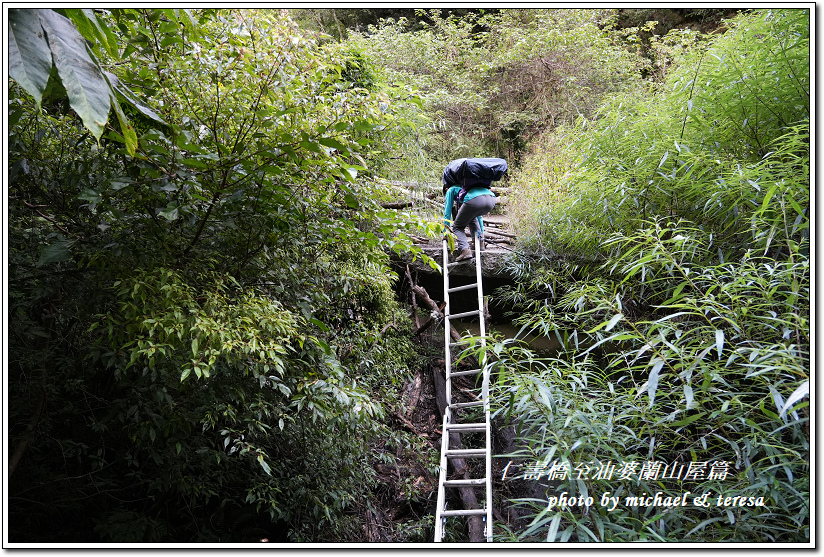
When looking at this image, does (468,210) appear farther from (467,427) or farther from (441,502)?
(441,502)

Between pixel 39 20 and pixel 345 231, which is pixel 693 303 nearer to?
pixel 345 231

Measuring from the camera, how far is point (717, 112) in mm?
2135

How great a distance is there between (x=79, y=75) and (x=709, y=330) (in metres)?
1.83

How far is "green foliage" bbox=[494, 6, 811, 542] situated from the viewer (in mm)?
1269

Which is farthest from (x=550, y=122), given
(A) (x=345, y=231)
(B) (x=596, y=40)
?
(A) (x=345, y=231)

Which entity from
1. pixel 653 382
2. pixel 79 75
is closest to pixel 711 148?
pixel 653 382

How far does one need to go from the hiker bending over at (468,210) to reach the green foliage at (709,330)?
3.62 feet

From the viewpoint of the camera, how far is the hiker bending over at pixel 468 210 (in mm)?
3562

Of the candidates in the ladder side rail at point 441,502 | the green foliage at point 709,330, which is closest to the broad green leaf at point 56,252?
the green foliage at point 709,330

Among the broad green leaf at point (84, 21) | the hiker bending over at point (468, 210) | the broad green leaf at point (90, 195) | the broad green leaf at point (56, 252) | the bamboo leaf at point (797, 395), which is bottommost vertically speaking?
the bamboo leaf at point (797, 395)

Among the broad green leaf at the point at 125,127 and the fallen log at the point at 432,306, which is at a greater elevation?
the fallen log at the point at 432,306

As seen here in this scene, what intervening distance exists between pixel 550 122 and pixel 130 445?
5.72 m

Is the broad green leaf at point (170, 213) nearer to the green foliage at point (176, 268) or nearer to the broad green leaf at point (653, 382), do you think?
the green foliage at point (176, 268)

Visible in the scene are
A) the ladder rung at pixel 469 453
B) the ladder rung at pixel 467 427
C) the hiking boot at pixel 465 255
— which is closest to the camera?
the ladder rung at pixel 469 453
